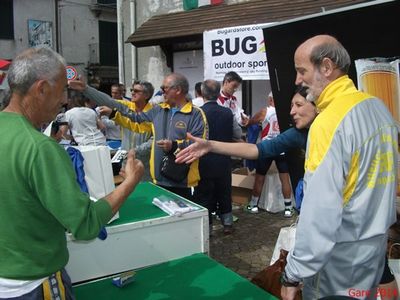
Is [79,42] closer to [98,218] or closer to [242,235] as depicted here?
[242,235]

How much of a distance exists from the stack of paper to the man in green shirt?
1.09m

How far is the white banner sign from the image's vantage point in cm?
659

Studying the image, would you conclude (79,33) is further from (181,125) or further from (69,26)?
(181,125)

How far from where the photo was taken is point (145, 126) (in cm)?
437

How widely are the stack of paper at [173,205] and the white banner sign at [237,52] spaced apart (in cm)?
408

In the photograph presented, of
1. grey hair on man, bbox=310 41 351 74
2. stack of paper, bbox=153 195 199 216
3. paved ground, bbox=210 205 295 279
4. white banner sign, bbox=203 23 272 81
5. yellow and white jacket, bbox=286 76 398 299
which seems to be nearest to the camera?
yellow and white jacket, bbox=286 76 398 299

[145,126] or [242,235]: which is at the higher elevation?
[145,126]

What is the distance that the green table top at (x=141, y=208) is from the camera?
257cm

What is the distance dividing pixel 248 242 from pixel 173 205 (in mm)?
2322

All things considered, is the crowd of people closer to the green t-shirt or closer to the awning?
the green t-shirt

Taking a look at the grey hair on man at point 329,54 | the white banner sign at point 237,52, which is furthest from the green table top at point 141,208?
the white banner sign at point 237,52

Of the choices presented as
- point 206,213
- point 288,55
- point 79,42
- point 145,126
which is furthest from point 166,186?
point 79,42

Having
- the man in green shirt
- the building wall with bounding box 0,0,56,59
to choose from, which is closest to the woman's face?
the man in green shirt

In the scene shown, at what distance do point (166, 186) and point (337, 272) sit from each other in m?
2.43
